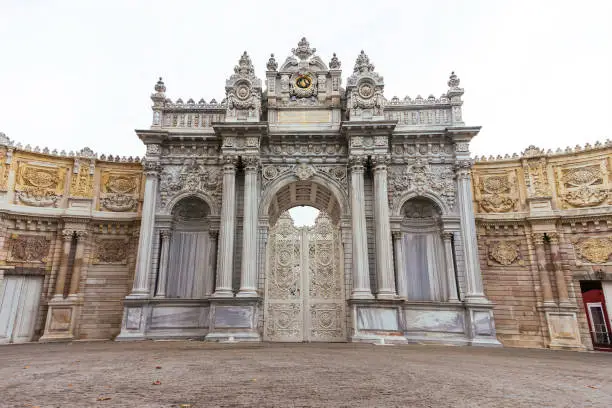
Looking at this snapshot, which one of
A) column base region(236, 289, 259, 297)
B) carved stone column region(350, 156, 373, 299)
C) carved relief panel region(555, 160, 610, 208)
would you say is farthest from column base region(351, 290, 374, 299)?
carved relief panel region(555, 160, 610, 208)

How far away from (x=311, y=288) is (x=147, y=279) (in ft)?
22.2

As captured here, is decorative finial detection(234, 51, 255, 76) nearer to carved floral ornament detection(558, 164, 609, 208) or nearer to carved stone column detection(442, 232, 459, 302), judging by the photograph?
carved stone column detection(442, 232, 459, 302)

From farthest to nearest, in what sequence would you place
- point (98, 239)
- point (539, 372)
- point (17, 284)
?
point (98, 239)
point (17, 284)
point (539, 372)

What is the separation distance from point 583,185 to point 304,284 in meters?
13.1

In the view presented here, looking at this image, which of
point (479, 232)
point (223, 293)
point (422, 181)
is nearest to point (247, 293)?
point (223, 293)

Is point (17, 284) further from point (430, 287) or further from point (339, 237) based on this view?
point (430, 287)

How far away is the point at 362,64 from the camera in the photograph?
17750mm

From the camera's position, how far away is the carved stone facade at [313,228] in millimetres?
15938

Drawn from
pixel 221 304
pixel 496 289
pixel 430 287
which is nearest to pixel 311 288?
pixel 221 304

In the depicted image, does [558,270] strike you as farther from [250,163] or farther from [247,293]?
[250,163]

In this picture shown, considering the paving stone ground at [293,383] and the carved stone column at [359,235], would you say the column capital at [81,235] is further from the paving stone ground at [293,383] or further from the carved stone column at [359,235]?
the carved stone column at [359,235]

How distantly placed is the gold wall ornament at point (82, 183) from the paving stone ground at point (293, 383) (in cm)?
1129

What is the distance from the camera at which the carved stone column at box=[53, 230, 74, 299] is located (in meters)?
17.2

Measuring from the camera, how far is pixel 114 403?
14.9 ft
